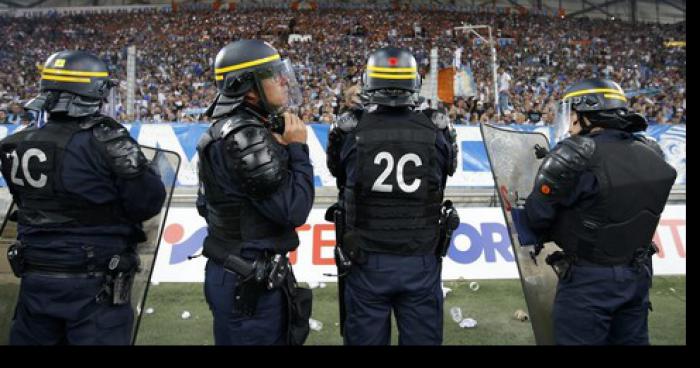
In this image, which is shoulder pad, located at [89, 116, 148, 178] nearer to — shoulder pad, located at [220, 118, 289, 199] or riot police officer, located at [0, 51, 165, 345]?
riot police officer, located at [0, 51, 165, 345]

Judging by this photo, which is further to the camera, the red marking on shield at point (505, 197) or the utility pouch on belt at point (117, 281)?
the red marking on shield at point (505, 197)

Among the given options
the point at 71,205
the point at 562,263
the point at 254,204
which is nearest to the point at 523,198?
the point at 562,263

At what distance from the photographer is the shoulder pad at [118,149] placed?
2537 millimetres

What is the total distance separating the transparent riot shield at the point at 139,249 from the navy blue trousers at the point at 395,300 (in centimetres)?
121

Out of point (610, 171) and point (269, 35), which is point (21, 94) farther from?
point (610, 171)

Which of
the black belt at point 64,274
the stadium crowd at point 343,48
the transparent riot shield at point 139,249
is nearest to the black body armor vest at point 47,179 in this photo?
the black belt at point 64,274

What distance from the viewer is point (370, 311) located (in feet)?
9.34

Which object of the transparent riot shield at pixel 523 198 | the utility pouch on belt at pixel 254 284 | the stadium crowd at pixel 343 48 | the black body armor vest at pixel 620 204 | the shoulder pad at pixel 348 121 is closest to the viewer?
the utility pouch on belt at pixel 254 284

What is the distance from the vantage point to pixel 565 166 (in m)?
2.68

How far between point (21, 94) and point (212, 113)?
18.8m

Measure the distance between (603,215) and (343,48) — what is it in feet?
69.5

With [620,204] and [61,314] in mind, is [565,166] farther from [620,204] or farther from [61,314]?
[61,314]

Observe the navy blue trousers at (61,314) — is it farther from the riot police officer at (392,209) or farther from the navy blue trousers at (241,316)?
the riot police officer at (392,209)

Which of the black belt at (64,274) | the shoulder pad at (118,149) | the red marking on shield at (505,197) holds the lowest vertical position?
the black belt at (64,274)
